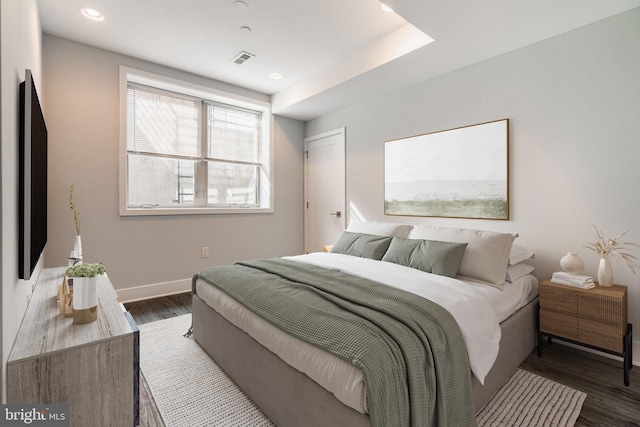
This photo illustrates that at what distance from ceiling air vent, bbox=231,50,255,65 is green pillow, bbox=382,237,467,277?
8.21 feet

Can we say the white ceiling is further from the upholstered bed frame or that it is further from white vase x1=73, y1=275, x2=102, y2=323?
white vase x1=73, y1=275, x2=102, y2=323

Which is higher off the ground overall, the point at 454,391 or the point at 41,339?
the point at 41,339

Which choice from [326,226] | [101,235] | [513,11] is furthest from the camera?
[326,226]

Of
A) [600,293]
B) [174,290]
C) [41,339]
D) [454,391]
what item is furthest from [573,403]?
[174,290]

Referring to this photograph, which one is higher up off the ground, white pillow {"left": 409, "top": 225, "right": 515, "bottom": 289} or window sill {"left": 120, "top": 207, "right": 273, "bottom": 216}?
window sill {"left": 120, "top": 207, "right": 273, "bottom": 216}

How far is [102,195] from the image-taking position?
131 inches

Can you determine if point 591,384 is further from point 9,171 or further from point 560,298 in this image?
point 9,171

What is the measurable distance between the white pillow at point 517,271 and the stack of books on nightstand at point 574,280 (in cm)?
20

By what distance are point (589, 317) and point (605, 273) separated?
0.35 m

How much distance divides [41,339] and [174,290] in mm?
2651

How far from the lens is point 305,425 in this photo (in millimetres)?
1383

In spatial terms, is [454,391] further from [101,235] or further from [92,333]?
[101,235]
